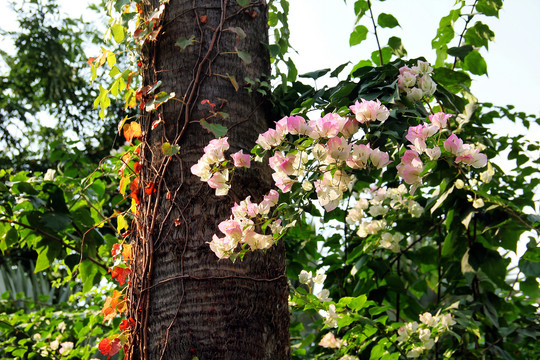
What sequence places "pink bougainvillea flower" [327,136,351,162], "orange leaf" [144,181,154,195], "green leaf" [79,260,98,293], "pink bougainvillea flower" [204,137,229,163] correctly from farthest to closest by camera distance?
"green leaf" [79,260,98,293] → "orange leaf" [144,181,154,195] → "pink bougainvillea flower" [204,137,229,163] → "pink bougainvillea flower" [327,136,351,162]

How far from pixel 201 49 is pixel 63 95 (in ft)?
23.0

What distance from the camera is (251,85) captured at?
63.3 inches

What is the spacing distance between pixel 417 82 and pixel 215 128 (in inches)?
21.9

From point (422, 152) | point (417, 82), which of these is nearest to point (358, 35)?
point (417, 82)

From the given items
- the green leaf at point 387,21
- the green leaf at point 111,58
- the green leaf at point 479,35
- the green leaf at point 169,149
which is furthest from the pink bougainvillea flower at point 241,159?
the green leaf at point 479,35

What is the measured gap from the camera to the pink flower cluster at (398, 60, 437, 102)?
1.35 meters

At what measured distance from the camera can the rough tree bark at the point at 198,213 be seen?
4.27 ft

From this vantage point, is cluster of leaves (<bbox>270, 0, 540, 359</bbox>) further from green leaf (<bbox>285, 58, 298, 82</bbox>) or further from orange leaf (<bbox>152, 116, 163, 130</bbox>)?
orange leaf (<bbox>152, 116, 163, 130</bbox>)

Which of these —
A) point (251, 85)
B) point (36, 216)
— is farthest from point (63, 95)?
point (251, 85)

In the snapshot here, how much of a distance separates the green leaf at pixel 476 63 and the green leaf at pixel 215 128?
97 cm

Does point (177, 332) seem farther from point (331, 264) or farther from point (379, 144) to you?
point (331, 264)

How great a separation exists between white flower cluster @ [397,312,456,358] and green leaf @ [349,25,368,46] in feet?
3.35

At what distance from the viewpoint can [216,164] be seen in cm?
126

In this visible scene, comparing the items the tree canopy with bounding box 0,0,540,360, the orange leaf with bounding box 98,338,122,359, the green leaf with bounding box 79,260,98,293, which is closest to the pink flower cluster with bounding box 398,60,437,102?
the tree canopy with bounding box 0,0,540,360
